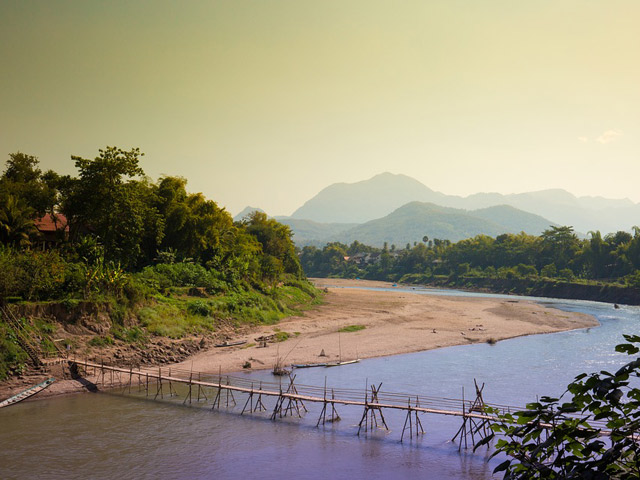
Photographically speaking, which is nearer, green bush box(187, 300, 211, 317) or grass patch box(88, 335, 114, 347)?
grass patch box(88, 335, 114, 347)

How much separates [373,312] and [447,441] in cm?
4581

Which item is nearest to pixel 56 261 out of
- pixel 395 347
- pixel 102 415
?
pixel 102 415

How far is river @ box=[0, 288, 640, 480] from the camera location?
22.7 m

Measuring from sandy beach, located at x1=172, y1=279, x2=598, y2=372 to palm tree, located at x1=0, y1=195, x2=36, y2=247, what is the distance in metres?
17.4

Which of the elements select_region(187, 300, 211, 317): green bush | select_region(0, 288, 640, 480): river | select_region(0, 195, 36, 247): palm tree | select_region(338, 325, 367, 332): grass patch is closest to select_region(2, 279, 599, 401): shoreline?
select_region(338, 325, 367, 332): grass patch

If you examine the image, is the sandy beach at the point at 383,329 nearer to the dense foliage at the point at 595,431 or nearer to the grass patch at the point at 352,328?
the grass patch at the point at 352,328

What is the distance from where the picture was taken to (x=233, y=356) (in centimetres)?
4272

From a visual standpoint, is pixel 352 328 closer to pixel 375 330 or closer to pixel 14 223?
pixel 375 330

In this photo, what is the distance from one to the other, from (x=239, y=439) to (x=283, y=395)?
4.25 metres

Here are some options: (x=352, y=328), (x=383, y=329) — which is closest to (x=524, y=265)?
(x=383, y=329)

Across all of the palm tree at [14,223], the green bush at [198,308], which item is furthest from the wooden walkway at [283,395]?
the palm tree at [14,223]

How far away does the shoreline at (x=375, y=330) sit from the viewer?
42.2m

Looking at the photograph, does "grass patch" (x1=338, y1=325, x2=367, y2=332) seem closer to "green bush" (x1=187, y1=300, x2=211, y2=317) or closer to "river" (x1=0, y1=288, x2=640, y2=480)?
"green bush" (x1=187, y1=300, x2=211, y2=317)

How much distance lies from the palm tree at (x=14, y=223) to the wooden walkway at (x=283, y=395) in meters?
13.1
